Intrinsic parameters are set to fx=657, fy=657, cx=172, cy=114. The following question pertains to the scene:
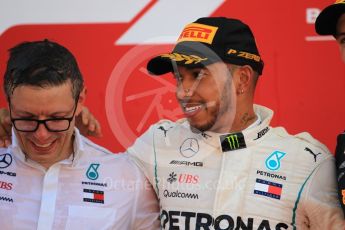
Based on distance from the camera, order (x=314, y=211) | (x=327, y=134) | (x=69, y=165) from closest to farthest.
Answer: (x=314, y=211), (x=69, y=165), (x=327, y=134)

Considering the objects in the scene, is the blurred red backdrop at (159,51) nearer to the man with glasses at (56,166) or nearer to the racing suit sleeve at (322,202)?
the man with glasses at (56,166)

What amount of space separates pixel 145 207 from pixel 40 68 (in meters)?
0.54

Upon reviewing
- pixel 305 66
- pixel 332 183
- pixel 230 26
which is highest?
pixel 230 26

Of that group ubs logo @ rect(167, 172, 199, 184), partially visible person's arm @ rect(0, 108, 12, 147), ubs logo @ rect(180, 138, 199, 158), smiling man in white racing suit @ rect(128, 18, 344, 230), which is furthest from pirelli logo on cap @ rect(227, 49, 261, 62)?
partially visible person's arm @ rect(0, 108, 12, 147)

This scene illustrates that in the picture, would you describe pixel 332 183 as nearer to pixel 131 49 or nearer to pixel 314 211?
pixel 314 211

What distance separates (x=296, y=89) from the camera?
2609 mm

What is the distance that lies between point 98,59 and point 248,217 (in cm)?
111

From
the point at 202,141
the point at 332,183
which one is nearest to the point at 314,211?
the point at 332,183

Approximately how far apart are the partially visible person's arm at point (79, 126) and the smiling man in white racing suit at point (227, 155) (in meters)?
0.16

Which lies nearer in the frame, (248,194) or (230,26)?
(248,194)

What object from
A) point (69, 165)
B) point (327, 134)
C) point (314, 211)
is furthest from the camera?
point (327, 134)

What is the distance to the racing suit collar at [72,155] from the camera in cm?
197

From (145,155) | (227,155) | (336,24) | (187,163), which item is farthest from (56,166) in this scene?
(336,24)

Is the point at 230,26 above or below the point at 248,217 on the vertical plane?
above
